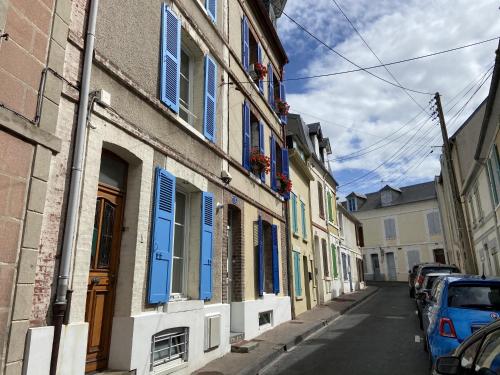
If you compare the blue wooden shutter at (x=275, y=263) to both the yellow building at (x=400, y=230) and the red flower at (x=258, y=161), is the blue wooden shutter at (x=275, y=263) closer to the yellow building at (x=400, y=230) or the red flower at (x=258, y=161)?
the red flower at (x=258, y=161)

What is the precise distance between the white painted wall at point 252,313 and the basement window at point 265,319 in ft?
0.31

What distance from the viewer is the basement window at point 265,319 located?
10.5m

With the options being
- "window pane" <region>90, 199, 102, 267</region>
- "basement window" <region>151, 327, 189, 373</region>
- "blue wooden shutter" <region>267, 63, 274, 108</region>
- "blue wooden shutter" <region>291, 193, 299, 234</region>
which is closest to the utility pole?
"blue wooden shutter" <region>291, 193, 299, 234</region>

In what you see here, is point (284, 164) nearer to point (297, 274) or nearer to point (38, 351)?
point (297, 274)

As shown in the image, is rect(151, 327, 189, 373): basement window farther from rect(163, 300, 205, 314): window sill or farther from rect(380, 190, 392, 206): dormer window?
rect(380, 190, 392, 206): dormer window

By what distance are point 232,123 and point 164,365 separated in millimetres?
5710

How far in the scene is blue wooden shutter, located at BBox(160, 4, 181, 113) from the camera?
680 centimetres

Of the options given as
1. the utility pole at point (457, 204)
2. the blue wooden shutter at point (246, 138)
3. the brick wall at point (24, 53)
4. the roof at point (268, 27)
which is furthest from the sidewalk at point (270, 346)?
the roof at point (268, 27)

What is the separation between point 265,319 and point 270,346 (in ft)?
7.61

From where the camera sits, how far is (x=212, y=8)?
30.8 ft

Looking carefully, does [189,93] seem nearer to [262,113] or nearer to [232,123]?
[232,123]

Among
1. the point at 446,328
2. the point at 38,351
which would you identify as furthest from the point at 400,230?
the point at 38,351

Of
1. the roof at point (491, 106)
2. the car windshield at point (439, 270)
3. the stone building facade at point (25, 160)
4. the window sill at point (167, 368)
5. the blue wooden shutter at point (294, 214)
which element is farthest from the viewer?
the blue wooden shutter at point (294, 214)

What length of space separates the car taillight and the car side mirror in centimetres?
223
